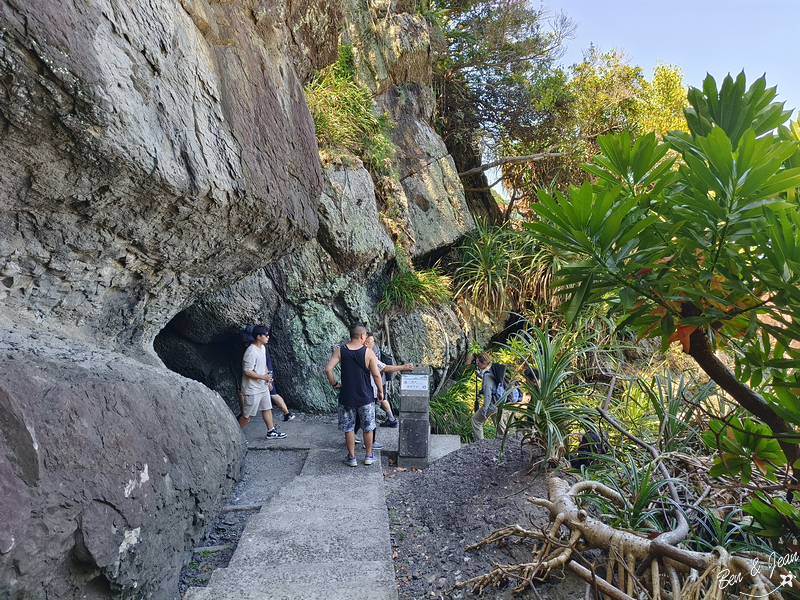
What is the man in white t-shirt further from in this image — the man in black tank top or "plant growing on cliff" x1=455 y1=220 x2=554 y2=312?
"plant growing on cliff" x1=455 y1=220 x2=554 y2=312

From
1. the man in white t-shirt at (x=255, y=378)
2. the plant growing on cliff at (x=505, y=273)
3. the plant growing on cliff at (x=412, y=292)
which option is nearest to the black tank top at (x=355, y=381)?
the man in white t-shirt at (x=255, y=378)

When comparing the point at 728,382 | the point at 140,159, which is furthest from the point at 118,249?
the point at 728,382

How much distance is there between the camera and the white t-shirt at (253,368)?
5344 millimetres

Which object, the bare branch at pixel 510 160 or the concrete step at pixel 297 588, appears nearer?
the concrete step at pixel 297 588

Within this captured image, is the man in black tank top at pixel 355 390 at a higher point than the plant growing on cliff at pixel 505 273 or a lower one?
lower

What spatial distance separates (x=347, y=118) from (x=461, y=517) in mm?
6404

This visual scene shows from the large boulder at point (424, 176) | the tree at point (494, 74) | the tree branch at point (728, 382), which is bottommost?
the tree branch at point (728, 382)

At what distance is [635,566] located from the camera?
1949 mm

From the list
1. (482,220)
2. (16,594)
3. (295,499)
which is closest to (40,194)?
(16,594)

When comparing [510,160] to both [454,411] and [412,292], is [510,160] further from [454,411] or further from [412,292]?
[454,411]

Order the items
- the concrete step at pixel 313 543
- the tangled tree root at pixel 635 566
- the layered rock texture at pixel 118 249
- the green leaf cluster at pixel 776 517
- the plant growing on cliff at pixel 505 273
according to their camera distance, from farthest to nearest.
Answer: the plant growing on cliff at pixel 505 273 → the concrete step at pixel 313 543 → the layered rock texture at pixel 118 249 → the tangled tree root at pixel 635 566 → the green leaf cluster at pixel 776 517

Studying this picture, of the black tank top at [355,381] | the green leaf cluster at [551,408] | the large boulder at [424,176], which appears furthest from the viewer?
the large boulder at [424,176]

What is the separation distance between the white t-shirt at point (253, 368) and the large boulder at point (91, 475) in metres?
1.96

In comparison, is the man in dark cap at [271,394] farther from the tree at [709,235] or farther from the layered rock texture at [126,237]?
the tree at [709,235]
